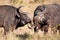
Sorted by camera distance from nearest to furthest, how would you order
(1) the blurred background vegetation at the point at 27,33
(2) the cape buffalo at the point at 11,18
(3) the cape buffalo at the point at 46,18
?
(1) the blurred background vegetation at the point at 27,33, (3) the cape buffalo at the point at 46,18, (2) the cape buffalo at the point at 11,18

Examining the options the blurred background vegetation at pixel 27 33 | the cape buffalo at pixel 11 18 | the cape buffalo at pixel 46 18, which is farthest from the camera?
the cape buffalo at pixel 11 18

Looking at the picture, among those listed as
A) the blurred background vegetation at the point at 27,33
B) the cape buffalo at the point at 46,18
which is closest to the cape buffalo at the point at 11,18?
the blurred background vegetation at the point at 27,33

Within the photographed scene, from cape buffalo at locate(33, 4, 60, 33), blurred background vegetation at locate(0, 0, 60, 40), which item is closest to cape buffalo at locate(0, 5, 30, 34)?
blurred background vegetation at locate(0, 0, 60, 40)

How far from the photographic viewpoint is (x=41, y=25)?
43.6 feet

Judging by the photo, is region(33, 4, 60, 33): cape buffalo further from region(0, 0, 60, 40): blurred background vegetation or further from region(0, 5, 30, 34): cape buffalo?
region(0, 5, 30, 34): cape buffalo

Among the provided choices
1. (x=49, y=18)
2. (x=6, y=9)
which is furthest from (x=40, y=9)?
(x=6, y=9)

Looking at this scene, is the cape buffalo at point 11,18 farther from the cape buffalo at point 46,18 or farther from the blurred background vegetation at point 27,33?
the cape buffalo at point 46,18

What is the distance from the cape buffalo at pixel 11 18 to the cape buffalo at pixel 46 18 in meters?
0.94

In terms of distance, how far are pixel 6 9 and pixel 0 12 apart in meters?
0.30

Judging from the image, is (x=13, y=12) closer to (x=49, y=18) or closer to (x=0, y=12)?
(x=0, y=12)

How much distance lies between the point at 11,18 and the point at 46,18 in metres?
1.52

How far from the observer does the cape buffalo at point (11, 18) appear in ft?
44.4

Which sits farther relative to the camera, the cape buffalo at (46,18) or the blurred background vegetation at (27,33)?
the cape buffalo at (46,18)

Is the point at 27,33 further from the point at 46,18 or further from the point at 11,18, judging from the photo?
the point at 46,18
